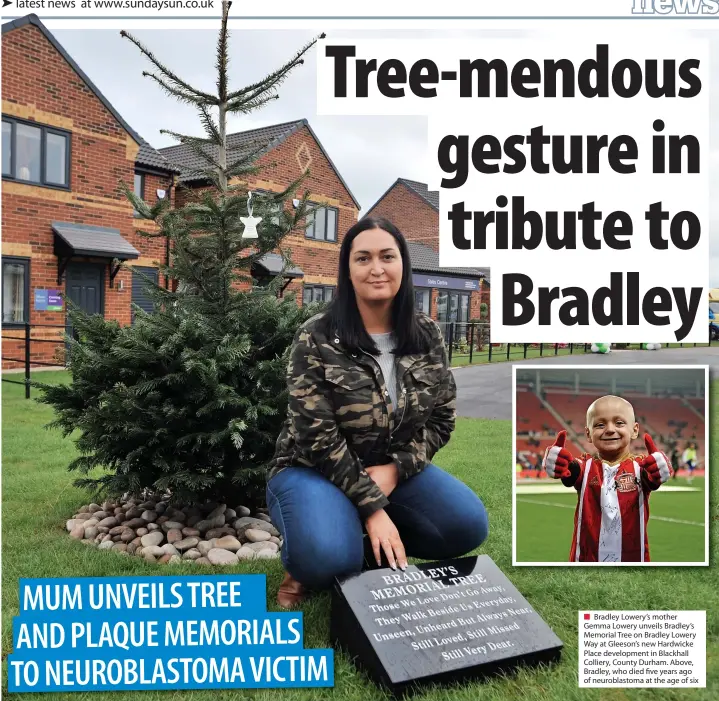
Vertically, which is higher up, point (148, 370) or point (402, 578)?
point (148, 370)

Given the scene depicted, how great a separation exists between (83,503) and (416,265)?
2769 millimetres

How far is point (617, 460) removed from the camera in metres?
2.97

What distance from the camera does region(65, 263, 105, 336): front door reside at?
4379 mm

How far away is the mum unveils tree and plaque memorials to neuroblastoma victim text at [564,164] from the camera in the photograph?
2.81 metres

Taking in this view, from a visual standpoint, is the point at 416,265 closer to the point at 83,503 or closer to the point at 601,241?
the point at 601,241

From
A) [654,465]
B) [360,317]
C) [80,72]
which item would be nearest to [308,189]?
[360,317]

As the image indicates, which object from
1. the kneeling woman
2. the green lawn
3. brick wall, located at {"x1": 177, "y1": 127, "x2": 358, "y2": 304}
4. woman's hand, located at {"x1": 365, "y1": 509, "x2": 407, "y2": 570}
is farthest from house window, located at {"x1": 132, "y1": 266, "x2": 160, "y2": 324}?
woman's hand, located at {"x1": 365, "y1": 509, "x2": 407, "y2": 570}

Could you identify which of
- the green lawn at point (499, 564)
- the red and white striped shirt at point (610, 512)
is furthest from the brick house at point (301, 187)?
the green lawn at point (499, 564)

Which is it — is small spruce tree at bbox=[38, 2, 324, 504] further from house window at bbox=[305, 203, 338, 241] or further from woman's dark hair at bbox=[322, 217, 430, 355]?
woman's dark hair at bbox=[322, 217, 430, 355]

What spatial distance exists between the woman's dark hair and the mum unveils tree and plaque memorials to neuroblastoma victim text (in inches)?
11.0

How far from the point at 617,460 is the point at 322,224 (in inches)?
74.0

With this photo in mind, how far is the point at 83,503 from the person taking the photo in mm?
4379

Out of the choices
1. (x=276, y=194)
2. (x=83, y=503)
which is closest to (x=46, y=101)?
(x=276, y=194)
